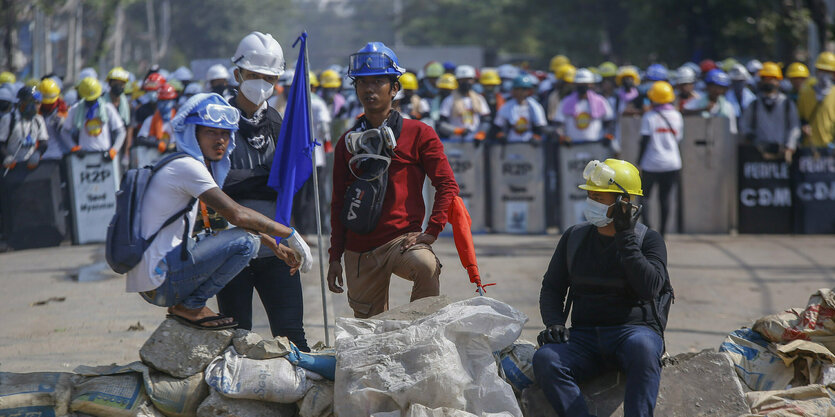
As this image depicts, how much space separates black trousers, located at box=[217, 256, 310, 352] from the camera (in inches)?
208

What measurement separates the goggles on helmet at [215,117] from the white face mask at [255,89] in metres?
0.38

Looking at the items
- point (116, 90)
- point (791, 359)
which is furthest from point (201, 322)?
point (116, 90)

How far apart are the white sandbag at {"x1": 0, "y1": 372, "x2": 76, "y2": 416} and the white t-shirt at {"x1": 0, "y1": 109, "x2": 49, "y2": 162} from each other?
28.2 feet

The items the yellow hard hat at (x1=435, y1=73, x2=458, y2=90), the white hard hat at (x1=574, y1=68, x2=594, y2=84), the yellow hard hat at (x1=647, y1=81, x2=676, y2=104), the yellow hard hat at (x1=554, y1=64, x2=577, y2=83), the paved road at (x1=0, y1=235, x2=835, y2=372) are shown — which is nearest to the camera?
the paved road at (x1=0, y1=235, x2=835, y2=372)

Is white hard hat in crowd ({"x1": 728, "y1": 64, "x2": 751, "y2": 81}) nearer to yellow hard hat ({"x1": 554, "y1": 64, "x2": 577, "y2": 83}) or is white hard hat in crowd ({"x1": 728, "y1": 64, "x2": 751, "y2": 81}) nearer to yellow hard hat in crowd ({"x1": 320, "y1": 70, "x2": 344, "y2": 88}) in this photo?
yellow hard hat ({"x1": 554, "y1": 64, "x2": 577, "y2": 83})

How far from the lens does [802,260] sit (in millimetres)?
11406

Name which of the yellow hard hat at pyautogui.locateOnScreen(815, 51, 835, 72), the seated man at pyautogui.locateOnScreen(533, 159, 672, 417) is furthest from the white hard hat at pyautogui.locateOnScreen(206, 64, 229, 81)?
the seated man at pyautogui.locateOnScreen(533, 159, 672, 417)

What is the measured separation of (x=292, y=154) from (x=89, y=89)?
892cm

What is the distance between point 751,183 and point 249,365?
10.2m

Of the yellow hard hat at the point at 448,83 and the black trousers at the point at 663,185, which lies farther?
the yellow hard hat at the point at 448,83

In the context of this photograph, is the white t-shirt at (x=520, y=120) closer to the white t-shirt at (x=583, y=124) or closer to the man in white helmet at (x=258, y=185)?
the white t-shirt at (x=583, y=124)

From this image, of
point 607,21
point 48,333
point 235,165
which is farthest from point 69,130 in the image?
point 607,21

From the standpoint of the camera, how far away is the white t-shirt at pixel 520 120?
14.0 m

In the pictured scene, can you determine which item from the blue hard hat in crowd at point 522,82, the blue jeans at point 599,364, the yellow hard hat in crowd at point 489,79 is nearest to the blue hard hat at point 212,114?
the blue jeans at point 599,364
